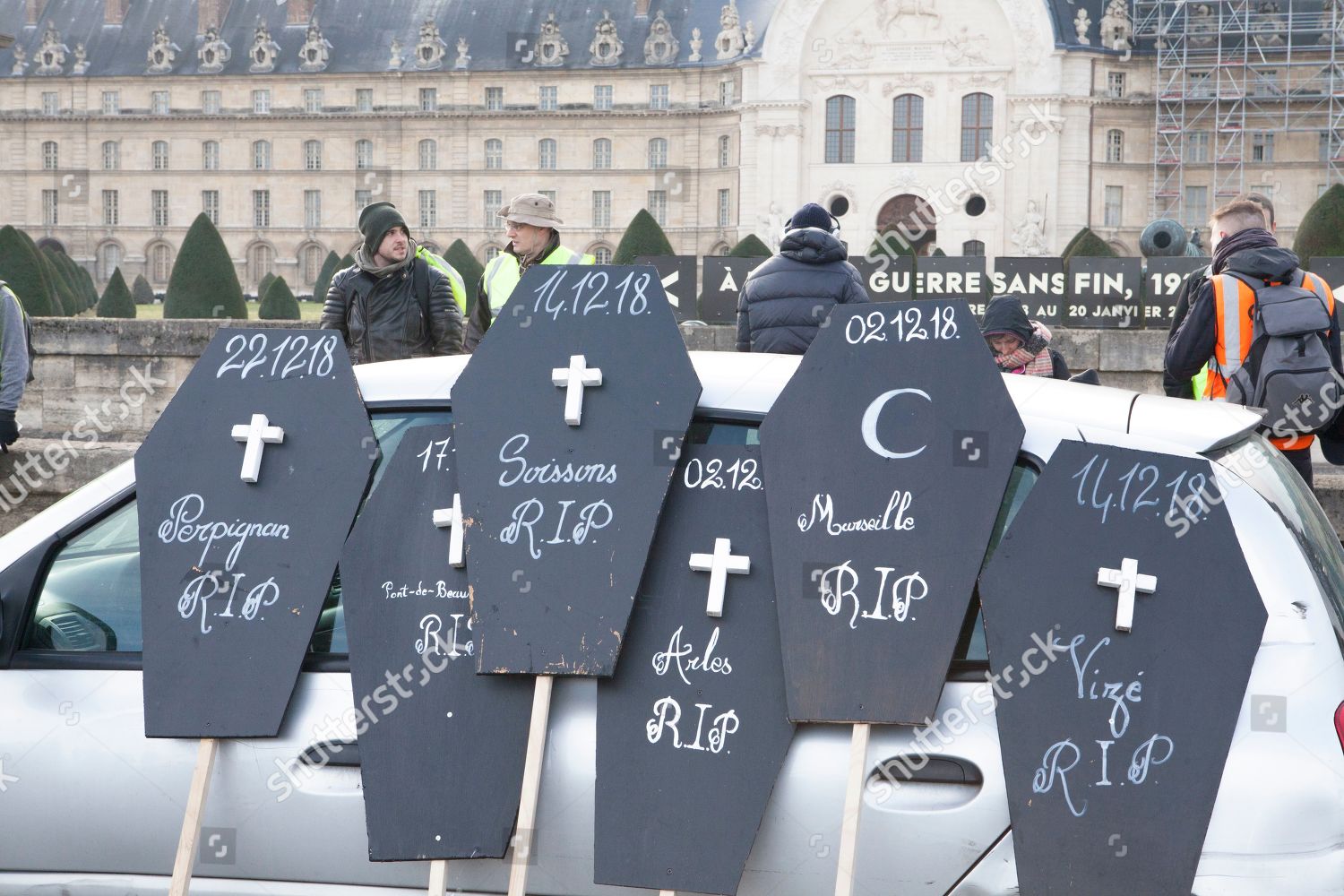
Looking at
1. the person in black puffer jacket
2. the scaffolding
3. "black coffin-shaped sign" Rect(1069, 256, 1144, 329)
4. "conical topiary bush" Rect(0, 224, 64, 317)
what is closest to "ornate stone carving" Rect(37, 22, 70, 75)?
the scaffolding

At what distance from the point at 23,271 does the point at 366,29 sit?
4171 centimetres

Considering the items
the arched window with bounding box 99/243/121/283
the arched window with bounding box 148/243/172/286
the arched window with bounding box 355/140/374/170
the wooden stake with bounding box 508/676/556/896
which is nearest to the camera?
the wooden stake with bounding box 508/676/556/896

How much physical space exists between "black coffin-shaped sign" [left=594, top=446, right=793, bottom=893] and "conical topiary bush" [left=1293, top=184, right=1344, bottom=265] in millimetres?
15418

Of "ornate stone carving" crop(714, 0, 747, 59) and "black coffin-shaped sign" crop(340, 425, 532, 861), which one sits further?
"ornate stone carving" crop(714, 0, 747, 59)

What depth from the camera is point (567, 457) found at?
8.98 ft

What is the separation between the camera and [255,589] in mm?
2762

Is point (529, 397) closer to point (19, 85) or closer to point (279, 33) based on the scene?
point (279, 33)

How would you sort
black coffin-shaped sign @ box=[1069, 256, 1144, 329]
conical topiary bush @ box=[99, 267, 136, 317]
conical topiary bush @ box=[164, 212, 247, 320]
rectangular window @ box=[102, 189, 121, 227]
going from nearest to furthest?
1. black coffin-shaped sign @ box=[1069, 256, 1144, 329]
2. conical topiary bush @ box=[164, 212, 247, 320]
3. conical topiary bush @ box=[99, 267, 136, 317]
4. rectangular window @ box=[102, 189, 121, 227]

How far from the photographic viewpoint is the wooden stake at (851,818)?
2285mm

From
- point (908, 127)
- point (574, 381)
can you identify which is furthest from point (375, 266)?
point (908, 127)

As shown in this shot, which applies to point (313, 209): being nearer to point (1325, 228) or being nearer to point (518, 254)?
point (1325, 228)

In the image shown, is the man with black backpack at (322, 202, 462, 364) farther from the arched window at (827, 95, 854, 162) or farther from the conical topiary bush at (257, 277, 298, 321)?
the arched window at (827, 95, 854, 162)

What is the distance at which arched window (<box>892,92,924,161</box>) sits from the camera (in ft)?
154

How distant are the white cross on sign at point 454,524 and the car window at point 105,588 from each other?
15cm
